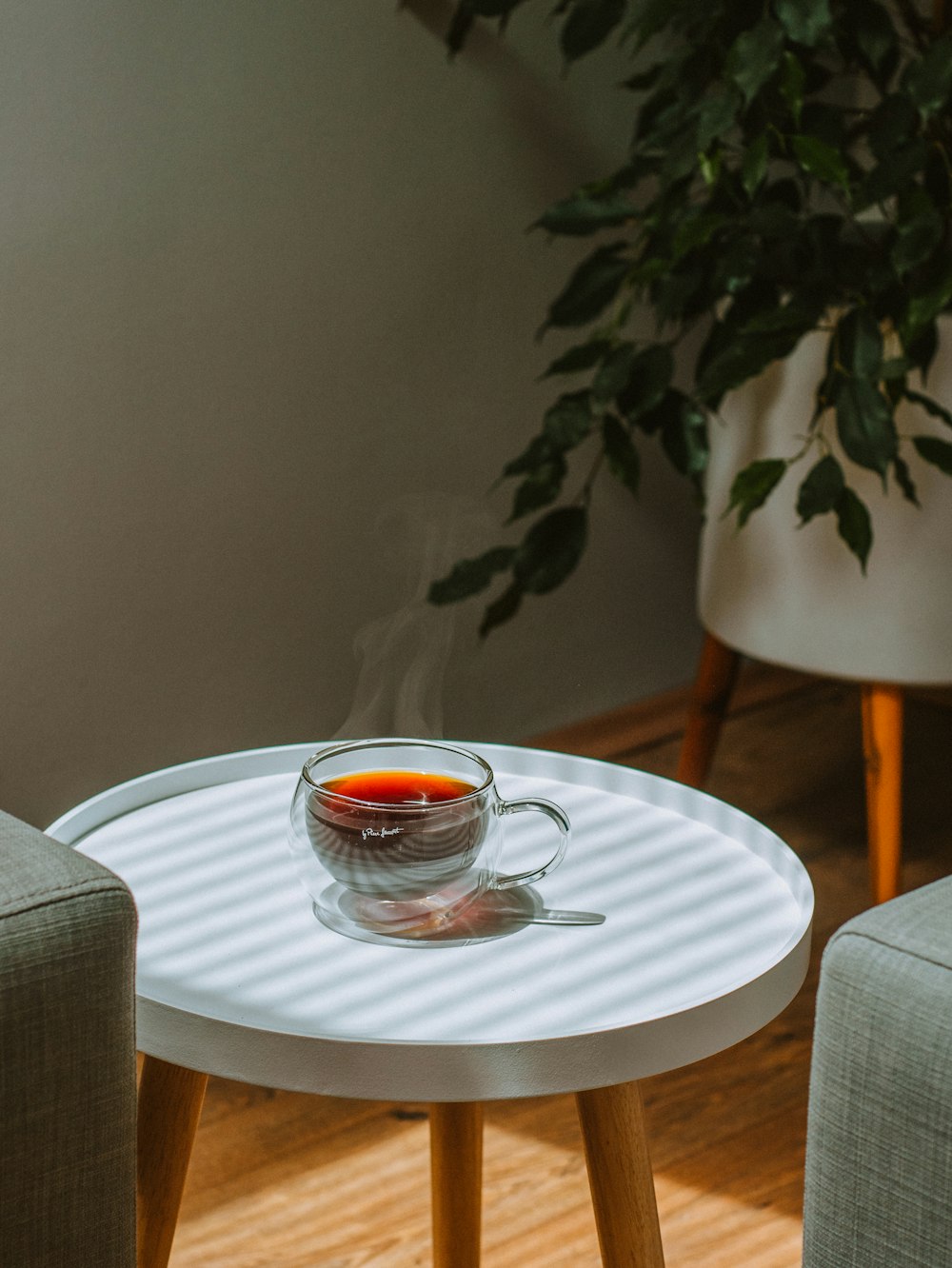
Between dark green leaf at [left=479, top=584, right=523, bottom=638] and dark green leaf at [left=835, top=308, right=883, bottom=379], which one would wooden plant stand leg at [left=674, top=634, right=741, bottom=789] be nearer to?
dark green leaf at [left=479, top=584, right=523, bottom=638]

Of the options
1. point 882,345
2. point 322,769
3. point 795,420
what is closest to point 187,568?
point 795,420

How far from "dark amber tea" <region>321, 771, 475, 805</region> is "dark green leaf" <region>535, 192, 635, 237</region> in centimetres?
97

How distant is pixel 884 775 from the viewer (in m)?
1.60

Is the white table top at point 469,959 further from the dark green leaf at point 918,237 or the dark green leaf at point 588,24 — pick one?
the dark green leaf at point 588,24

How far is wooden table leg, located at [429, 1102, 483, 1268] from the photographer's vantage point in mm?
907

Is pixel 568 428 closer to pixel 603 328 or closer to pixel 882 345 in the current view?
pixel 603 328

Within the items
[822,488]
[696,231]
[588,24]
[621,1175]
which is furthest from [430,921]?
[588,24]

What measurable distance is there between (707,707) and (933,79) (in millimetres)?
773

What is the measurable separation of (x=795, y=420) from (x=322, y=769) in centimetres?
92

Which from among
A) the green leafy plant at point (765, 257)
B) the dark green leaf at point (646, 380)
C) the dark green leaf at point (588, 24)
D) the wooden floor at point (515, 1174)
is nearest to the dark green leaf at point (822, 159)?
the green leafy plant at point (765, 257)

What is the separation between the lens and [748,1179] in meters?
1.24

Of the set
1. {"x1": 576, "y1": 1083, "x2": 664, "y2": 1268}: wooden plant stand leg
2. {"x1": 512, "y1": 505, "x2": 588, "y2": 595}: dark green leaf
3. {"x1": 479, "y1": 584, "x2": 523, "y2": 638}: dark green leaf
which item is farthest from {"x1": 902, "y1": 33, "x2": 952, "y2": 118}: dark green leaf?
{"x1": 576, "y1": 1083, "x2": 664, "y2": 1268}: wooden plant stand leg

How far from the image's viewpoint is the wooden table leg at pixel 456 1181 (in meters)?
0.91

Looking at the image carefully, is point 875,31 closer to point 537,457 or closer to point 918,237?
point 918,237
